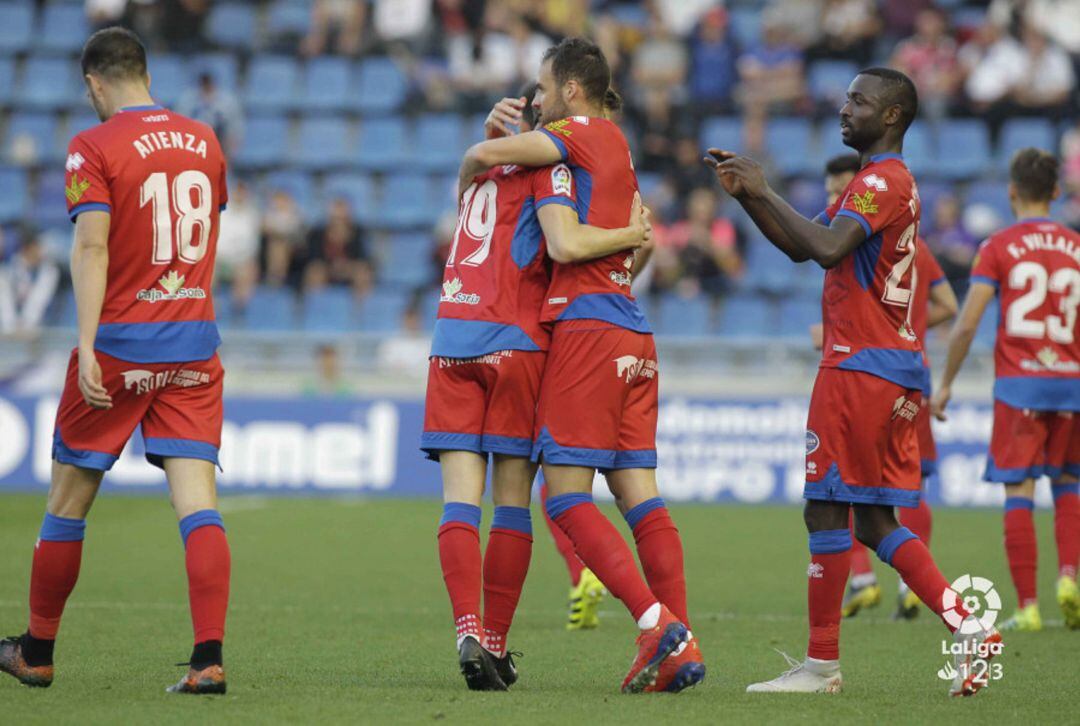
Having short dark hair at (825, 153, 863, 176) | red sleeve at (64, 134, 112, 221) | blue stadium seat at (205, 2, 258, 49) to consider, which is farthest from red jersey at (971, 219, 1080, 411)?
blue stadium seat at (205, 2, 258, 49)

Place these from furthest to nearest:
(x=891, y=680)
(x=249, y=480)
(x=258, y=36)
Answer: (x=258, y=36) < (x=249, y=480) < (x=891, y=680)

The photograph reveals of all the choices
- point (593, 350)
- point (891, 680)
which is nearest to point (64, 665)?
point (593, 350)

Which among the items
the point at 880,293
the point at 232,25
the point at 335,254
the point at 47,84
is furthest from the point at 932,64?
the point at 880,293

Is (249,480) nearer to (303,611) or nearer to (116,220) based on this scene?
(303,611)

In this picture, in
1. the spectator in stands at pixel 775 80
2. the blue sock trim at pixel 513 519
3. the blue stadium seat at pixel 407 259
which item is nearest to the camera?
the blue sock trim at pixel 513 519

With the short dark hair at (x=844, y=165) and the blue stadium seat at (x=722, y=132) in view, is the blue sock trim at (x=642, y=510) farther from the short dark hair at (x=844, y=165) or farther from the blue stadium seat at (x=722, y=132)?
the blue stadium seat at (x=722, y=132)

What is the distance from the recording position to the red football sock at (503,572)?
6.12 metres

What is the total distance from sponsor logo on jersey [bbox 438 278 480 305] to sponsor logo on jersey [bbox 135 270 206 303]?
90 centimetres

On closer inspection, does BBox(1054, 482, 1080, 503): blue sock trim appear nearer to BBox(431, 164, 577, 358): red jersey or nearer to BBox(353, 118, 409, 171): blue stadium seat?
BBox(431, 164, 577, 358): red jersey

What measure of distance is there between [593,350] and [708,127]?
1443 cm

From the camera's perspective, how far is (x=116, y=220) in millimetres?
5770

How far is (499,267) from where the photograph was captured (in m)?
6.10

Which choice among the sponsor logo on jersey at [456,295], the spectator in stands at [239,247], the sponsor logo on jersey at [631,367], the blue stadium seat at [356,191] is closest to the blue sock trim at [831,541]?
the sponsor logo on jersey at [631,367]

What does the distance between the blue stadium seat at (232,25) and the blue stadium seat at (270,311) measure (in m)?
4.82
